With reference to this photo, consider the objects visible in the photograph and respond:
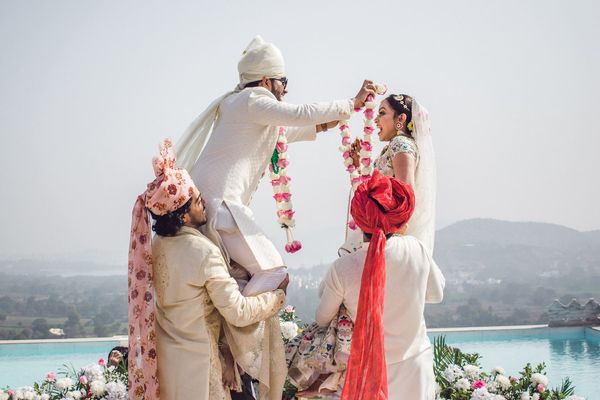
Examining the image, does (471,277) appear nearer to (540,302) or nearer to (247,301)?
(540,302)

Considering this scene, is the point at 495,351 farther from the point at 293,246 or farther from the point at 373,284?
the point at 373,284

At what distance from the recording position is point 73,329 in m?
19.1

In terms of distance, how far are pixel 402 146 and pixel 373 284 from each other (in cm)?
89

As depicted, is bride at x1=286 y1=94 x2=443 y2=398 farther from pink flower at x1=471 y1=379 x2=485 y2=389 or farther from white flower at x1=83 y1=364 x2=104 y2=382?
white flower at x1=83 y1=364 x2=104 y2=382

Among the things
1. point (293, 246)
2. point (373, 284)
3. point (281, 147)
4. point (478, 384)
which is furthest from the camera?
point (478, 384)

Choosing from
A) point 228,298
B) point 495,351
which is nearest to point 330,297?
point 228,298

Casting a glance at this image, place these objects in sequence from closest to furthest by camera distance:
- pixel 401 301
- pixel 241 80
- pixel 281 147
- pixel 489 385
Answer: pixel 401 301
pixel 241 80
pixel 281 147
pixel 489 385

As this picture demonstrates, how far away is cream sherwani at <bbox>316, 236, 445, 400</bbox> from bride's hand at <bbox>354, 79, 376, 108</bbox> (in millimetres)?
861

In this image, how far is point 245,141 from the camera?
3764mm

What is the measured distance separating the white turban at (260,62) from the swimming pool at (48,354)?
5.91 meters

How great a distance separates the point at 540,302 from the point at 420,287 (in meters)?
18.9

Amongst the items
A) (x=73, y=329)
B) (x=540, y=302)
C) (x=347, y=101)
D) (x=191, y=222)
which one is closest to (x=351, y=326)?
(x=191, y=222)

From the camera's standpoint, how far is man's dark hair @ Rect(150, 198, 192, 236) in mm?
3381

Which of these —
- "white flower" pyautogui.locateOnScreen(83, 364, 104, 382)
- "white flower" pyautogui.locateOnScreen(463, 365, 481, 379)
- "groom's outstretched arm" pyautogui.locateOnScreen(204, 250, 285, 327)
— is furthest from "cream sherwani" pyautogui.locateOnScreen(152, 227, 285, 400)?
"white flower" pyautogui.locateOnScreen(463, 365, 481, 379)
